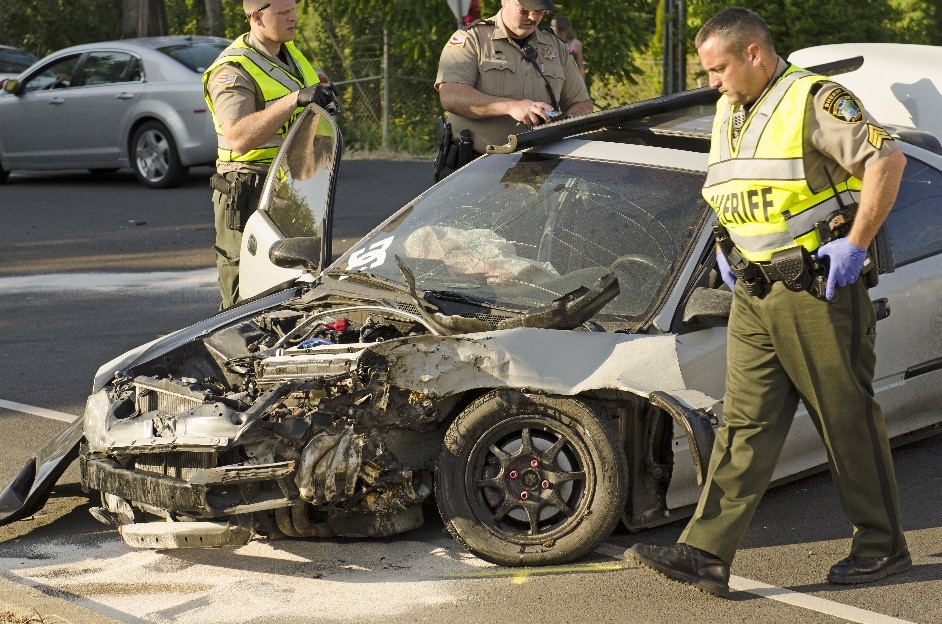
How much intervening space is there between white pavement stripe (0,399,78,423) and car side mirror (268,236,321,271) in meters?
1.54

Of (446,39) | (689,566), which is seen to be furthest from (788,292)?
(446,39)

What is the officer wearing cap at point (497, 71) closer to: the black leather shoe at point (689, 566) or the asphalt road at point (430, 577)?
the asphalt road at point (430, 577)

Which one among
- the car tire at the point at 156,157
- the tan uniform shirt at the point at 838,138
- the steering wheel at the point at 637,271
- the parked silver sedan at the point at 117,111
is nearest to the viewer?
the tan uniform shirt at the point at 838,138

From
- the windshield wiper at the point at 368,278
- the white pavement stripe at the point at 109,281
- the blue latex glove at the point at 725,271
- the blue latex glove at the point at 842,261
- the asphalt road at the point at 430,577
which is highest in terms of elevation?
the blue latex glove at the point at 842,261

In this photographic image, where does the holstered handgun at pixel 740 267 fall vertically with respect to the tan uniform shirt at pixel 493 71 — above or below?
below

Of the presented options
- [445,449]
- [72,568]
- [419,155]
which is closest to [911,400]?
[445,449]

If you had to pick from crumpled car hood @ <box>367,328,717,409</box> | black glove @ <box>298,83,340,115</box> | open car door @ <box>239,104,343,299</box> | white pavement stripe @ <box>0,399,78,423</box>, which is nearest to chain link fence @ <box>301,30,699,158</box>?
white pavement stripe @ <box>0,399,78,423</box>

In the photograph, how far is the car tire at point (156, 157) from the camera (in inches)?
596

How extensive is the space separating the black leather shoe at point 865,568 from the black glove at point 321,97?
302 centimetres

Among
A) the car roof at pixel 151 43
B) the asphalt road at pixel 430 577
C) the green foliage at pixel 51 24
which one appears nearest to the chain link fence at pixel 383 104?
the car roof at pixel 151 43

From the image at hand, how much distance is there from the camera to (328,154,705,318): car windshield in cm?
514

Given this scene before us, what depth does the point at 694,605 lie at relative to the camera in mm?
4406

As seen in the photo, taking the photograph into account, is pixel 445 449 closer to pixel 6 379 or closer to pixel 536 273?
pixel 536 273

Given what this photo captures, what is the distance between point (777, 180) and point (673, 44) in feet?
55.5
